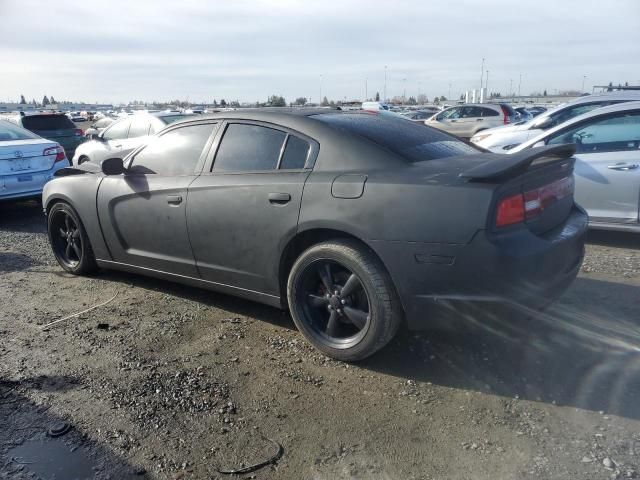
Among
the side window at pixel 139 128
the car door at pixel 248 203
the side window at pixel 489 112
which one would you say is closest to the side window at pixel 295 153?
the car door at pixel 248 203

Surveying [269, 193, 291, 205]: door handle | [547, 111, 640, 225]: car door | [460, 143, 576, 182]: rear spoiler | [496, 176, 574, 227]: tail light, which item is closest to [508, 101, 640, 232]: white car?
[547, 111, 640, 225]: car door

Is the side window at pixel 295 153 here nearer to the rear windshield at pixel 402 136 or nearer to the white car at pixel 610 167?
the rear windshield at pixel 402 136

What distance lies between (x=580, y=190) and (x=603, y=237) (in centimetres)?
79

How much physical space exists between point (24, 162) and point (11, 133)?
2.90 feet

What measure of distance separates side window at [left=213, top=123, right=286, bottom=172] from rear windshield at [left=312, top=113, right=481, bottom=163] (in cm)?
36

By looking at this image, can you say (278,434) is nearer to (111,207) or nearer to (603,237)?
(111,207)

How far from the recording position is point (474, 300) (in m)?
2.89

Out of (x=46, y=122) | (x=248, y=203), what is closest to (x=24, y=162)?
(x=46, y=122)

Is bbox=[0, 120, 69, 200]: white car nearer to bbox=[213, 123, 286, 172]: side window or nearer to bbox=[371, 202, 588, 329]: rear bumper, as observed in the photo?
bbox=[213, 123, 286, 172]: side window

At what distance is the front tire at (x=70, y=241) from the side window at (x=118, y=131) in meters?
5.88

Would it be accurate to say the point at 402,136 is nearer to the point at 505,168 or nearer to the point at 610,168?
the point at 505,168

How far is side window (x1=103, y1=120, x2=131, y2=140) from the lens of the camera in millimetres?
10812

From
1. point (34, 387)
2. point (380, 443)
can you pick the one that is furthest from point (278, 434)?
point (34, 387)

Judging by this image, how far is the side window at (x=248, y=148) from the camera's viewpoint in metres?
3.73
